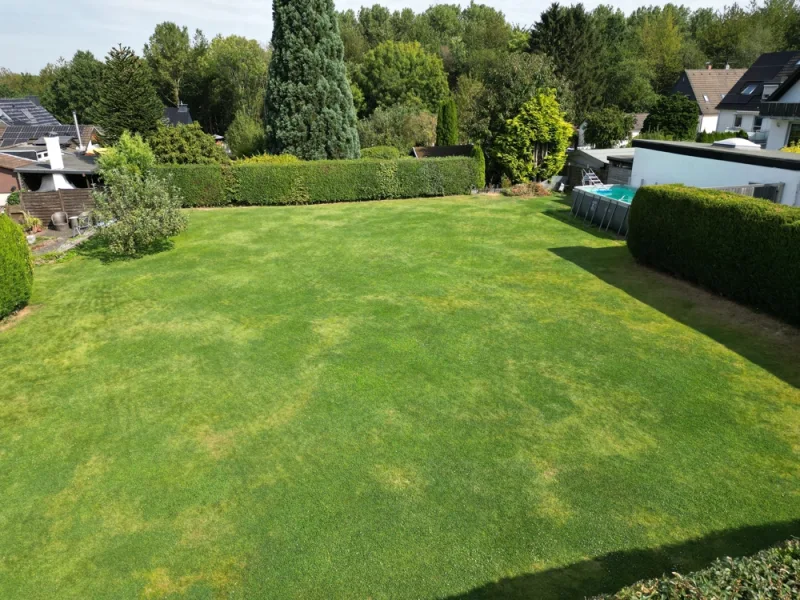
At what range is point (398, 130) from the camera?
40281 mm

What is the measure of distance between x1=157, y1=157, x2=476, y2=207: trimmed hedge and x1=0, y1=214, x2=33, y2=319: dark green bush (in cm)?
1219

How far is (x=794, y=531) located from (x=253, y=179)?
81.1 ft

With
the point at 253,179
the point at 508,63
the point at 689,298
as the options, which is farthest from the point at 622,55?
the point at 689,298

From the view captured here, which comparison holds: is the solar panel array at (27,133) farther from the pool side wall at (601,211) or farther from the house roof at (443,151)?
the pool side wall at (601,211)

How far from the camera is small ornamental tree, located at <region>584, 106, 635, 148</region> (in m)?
40.1

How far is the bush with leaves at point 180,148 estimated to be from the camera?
27.1 metres

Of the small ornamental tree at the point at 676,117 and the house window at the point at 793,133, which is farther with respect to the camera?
the small ornamental tree at the point at 676,117

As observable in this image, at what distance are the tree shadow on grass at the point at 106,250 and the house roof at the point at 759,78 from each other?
45062 mm

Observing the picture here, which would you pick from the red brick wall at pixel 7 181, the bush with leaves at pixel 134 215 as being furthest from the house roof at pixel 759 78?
the red brick wall at pixel 7 181

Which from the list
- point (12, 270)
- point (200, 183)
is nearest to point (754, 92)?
point (200, 183)

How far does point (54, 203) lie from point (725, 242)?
26.3m

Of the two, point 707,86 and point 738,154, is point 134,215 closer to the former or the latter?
point 738,154

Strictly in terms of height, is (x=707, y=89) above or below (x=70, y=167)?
above

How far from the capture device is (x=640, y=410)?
330 inches
